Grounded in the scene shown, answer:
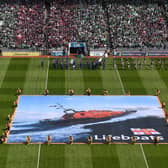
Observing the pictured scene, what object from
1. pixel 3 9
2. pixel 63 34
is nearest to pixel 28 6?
pixel 3 9

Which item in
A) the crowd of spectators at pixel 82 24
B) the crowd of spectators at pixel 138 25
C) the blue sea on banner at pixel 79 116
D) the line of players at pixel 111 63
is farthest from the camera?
the crowd of spectators at pixel 138 25

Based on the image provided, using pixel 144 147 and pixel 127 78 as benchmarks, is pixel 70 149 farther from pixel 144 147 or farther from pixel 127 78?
pixel 127 78

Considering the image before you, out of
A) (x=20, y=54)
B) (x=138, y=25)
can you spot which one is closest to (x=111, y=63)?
(x=20, y=54)

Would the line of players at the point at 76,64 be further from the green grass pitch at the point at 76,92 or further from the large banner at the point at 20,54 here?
the large banner at the point at 20,54

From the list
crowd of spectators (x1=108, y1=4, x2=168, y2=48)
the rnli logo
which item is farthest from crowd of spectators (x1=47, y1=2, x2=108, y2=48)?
the rnli logo

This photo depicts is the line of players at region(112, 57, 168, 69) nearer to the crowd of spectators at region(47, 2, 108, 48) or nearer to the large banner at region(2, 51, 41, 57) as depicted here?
the crowd of spectators at region(47, 2, 108, 48)

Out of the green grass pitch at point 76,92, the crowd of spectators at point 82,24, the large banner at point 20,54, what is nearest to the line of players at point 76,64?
the green grass pitch at point 76,92
